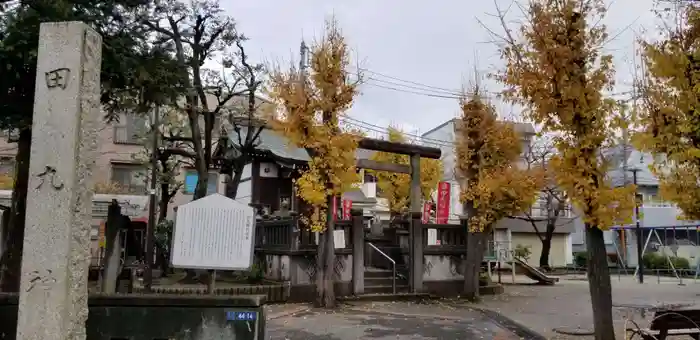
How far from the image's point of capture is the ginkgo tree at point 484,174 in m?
18.1

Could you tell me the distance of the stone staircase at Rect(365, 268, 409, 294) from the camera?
17845 mm

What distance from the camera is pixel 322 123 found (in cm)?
1561

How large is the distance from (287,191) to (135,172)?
1324cm

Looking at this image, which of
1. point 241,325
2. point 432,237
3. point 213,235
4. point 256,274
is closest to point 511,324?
point 432,237

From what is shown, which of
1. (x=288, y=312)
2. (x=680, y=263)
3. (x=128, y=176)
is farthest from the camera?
(x=680, y=263)

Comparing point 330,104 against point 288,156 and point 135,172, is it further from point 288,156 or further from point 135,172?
point 135,172

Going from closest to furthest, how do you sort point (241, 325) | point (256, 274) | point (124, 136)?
1. point (241, 325)
2. point (256, 274)
3. point (124, 136)

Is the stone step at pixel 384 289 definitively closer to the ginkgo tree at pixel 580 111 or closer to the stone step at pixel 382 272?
Result: the stone step at pixel 382 272

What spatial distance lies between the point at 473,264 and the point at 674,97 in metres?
9.53

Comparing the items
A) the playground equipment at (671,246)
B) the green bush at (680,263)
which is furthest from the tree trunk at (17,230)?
the green bush at (680,263)

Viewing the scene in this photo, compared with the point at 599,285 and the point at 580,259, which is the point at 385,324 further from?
the point at 580,259

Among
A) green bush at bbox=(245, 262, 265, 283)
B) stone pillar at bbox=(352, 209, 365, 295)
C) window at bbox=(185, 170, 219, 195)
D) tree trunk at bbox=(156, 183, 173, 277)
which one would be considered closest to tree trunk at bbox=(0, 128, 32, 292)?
green bush at bbox=(245, 262, 265, 283)

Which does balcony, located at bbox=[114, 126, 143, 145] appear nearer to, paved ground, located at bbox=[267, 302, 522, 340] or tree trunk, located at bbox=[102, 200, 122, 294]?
paved ground, located at bbox=[267, 302, 522, 340]

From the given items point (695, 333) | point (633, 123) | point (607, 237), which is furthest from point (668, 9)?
point (607, 237)
